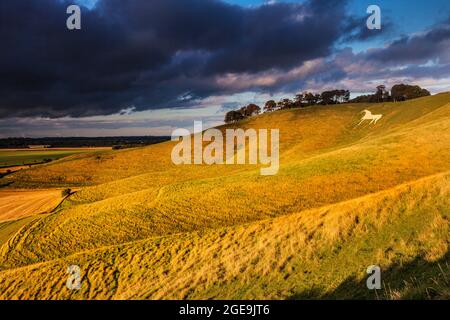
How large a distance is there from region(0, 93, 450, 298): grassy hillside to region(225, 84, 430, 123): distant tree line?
12520 cm

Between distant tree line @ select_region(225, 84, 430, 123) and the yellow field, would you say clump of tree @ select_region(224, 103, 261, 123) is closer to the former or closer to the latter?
distant tree line @ select_region(225, 84, 430, 123)

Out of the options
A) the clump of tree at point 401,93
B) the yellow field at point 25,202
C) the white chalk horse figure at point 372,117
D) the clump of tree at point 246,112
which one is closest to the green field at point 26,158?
the yellow field at point 25,202

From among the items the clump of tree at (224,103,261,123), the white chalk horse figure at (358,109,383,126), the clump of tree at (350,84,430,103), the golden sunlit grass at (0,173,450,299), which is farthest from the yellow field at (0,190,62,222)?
the clump of tree at (350,84,430,103)

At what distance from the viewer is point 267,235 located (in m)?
21.7

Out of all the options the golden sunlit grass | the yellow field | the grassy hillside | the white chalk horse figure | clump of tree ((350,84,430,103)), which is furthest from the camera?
clump of tree ((350,84,430,103))

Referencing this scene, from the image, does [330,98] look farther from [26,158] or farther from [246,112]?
[26,158]

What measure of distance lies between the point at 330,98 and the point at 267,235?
175822 mm

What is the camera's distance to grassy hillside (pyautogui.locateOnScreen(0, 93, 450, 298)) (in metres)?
15.2

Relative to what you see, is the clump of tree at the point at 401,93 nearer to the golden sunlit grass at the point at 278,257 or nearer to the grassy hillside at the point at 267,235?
the grassy hillside at the point at 267,235

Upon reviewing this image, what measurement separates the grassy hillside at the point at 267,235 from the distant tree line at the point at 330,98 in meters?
125

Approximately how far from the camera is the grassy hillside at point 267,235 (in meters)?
15.2

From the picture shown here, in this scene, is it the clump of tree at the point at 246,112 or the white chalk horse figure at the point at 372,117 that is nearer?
the white chalk horse figure at the point at 372,117
